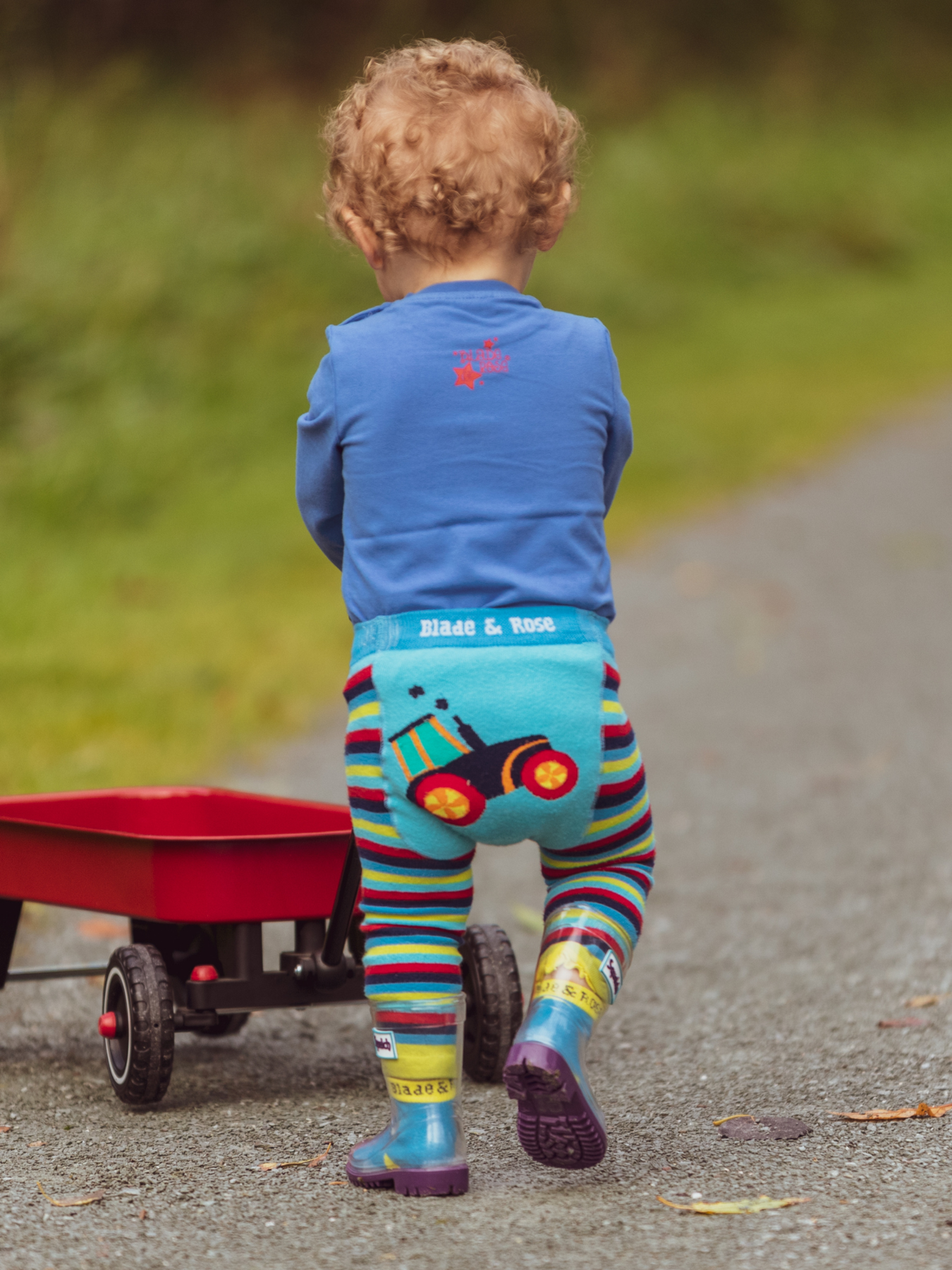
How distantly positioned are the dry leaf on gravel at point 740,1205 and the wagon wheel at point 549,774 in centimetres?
57

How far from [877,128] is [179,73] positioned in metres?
8.83

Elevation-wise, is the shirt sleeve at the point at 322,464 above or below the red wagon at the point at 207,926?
above

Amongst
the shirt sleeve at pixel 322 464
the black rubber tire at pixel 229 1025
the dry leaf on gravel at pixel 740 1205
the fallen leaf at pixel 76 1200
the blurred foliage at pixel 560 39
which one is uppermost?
the blurred foliage at pixel 560 39

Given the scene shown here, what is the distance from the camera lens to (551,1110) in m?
2.23

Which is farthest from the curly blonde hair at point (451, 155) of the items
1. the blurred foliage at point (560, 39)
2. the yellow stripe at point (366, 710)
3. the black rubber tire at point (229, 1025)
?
the blurred foliage at point (560, 39)

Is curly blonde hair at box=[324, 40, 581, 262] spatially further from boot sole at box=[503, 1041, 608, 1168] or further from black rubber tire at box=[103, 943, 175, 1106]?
black rubber tire at box=[103, 943, 175, 1106]

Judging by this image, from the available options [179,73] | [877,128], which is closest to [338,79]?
[179,73]

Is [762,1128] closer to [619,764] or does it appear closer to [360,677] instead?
[619,764]

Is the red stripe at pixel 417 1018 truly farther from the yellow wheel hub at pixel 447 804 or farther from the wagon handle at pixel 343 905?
the wagon handle at pixel 343 905

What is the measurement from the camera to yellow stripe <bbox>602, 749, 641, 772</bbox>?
235 cm

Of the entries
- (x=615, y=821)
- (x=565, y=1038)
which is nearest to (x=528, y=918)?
(x=615, y=821)

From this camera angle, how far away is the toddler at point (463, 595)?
228cm

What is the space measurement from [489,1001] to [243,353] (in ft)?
27.6

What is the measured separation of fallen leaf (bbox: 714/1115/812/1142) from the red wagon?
447mm
